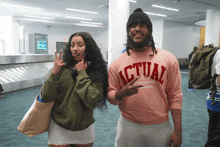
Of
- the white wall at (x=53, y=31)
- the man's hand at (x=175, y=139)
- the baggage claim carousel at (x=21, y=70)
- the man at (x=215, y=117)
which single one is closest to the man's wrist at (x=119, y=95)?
the man's hand at (x=175, y=139)

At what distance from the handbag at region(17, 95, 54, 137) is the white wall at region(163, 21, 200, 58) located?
15.9m

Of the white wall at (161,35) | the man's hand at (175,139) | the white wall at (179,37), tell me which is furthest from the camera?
the white wall at (179,37)

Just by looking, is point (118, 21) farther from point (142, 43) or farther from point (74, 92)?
point (74, 92)

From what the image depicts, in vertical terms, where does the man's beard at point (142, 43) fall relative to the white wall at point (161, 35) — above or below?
below

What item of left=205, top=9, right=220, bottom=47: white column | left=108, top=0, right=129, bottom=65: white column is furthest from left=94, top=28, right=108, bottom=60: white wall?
left=108, top=0, right=129, bottom=65: white column

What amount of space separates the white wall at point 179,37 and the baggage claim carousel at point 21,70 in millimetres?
11184

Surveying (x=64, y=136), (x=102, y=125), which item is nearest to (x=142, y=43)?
(x=64, y=136)

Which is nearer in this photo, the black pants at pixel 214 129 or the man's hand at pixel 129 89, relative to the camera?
the man's hand at pixel 129 89

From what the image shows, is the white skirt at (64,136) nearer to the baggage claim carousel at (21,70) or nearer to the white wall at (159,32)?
the baggage claim carousel at (21,70)

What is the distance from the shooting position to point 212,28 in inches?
438

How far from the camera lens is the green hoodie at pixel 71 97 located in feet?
4.49

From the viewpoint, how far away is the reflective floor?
9.99ft

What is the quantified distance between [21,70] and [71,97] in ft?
23.6

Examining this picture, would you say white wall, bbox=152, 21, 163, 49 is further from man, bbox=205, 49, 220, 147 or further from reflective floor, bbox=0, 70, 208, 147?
man, bbox=205, 49, 220, 147
